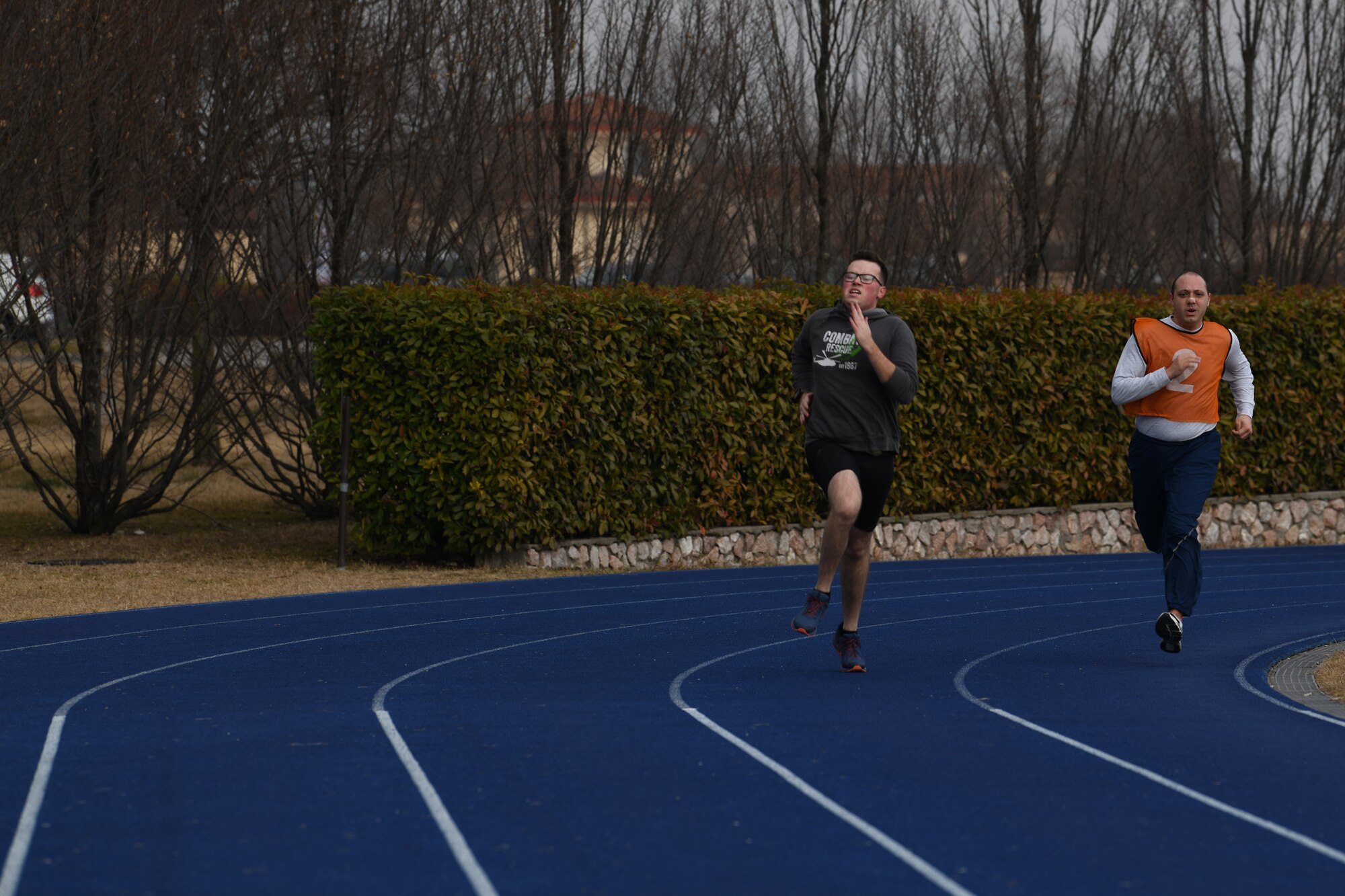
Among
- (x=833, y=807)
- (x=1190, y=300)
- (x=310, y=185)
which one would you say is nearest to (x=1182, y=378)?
(x=1190, y=300)

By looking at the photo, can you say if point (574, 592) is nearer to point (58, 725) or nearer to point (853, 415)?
point (853, 415)

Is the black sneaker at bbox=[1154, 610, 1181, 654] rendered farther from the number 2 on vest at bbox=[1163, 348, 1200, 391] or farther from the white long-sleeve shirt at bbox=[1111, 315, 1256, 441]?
the number 2 on vest at bbox=[1163, 348, 1200, 391]

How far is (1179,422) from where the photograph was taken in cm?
944

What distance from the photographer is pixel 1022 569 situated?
640 inches

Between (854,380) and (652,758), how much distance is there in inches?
111

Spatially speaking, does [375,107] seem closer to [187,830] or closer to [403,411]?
[403,411]

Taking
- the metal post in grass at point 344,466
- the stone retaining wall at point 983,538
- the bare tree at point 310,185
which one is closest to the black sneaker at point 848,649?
the stone retaining wall at point 983,538

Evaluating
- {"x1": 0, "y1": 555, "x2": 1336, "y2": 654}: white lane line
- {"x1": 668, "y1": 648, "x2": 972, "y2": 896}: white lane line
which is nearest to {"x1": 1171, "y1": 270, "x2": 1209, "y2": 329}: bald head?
{"x1": 668, "y1": 648, "x2": 972, "y2": 896}: white lane line

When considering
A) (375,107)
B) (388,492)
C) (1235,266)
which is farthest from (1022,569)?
(1235,266)

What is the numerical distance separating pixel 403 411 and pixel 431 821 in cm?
977

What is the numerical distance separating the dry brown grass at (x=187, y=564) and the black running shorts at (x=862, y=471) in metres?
5.88

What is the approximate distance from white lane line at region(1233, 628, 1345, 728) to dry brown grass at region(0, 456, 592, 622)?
6.67 m

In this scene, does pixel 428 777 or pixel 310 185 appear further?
pixel 310 185

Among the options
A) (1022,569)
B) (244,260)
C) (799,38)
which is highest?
(799,38)
